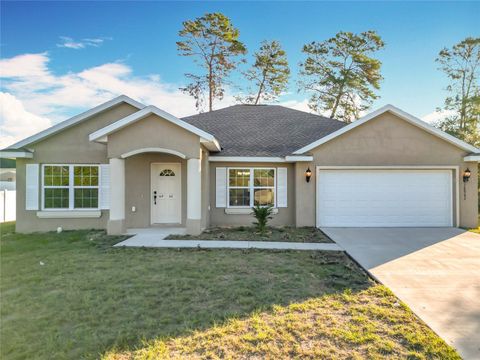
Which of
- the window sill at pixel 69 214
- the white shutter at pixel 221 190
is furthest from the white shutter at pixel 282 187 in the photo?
the window sill at pixel 69 214

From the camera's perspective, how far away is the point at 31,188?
433 inches

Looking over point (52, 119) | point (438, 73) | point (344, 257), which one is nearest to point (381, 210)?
point (344, 257)

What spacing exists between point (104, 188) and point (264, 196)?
656 centimetres

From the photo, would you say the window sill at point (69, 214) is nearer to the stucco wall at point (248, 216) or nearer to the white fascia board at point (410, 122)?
the stucco wall at point (248, 216)

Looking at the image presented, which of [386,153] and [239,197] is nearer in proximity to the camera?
[386,153]

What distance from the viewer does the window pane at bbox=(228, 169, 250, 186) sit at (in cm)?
1198

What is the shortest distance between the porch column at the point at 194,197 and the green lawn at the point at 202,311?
2.66 meters

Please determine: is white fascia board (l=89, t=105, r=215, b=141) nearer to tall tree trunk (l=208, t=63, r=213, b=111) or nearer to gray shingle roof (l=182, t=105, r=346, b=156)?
gray shingle roof (l=182, t=105, r=346, b=156)

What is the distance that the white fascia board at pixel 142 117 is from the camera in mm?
9336

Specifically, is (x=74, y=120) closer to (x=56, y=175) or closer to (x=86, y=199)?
(x=56, y=175)

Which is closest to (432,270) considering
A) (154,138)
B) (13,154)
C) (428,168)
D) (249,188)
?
(428,168)

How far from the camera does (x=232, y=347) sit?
326 centimetres

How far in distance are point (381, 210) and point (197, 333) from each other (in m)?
10.0

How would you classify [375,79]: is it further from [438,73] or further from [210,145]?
[210,145]
